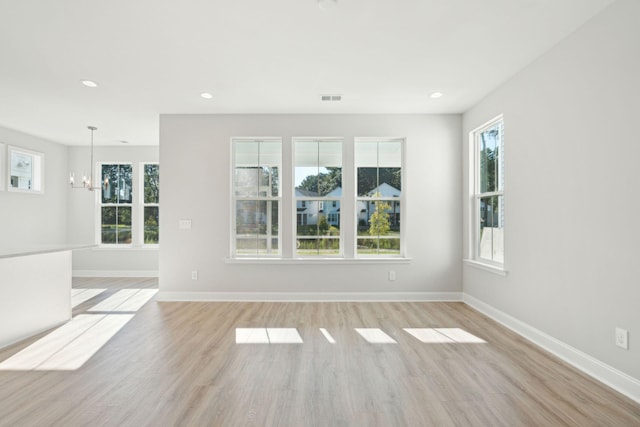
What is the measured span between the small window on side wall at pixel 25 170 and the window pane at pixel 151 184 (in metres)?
1.78

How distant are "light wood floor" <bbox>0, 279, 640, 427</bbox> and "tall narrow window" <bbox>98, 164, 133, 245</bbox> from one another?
12.9 ft

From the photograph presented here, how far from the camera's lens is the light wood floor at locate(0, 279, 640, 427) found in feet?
6.33

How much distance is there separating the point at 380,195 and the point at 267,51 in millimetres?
2635

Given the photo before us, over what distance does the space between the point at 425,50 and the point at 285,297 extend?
3545 millimetres

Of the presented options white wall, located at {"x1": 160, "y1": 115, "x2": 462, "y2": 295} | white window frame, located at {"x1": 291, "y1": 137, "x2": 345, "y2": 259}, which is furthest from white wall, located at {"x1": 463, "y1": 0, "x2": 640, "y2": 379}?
white window frame, located at {"x1": 291, "y1": 137, "x2": 345, "y2": 259}

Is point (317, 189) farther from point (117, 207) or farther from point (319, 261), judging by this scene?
point (117, 207)

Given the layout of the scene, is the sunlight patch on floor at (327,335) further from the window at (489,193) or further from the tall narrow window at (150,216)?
the tall narrow window at (150,216)

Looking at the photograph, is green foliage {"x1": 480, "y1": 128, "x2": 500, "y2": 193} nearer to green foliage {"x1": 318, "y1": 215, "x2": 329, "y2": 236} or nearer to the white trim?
the white trim

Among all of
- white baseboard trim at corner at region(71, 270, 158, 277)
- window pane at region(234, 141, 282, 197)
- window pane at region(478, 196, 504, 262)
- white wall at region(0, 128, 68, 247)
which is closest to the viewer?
window pane at region(478, 196, 504, 262)

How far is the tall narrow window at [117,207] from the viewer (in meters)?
6.71

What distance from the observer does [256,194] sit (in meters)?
4.82

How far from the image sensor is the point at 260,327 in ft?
11.5

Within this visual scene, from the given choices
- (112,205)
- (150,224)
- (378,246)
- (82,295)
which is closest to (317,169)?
(378,246)

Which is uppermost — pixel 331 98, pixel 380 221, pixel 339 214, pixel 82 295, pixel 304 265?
pixel 331 98
